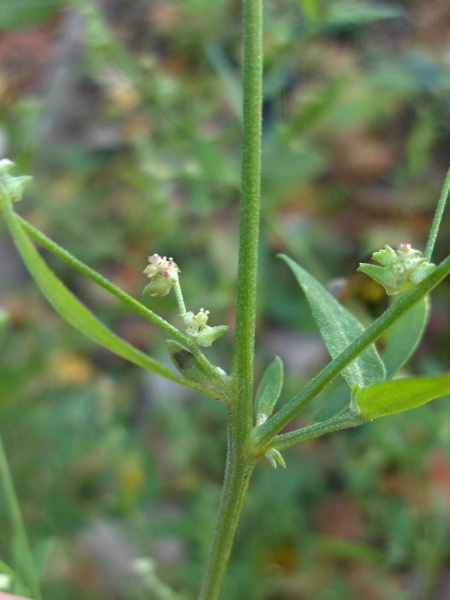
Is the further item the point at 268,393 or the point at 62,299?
the point at 268,393

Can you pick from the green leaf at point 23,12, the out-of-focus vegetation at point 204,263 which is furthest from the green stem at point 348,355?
the green leaf at point 23,12

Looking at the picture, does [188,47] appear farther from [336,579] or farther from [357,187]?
[336,579]

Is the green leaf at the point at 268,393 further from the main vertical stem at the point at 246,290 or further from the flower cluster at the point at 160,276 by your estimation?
the flower cluster at the point at 160,276

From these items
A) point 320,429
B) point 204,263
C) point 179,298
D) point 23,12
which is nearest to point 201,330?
point 179,298

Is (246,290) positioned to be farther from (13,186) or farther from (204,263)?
(204,263)

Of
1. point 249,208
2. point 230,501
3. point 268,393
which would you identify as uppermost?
point 249,208

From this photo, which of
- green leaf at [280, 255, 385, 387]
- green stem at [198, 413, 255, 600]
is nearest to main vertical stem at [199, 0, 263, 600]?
green stem at [198, 413, 255, 600]

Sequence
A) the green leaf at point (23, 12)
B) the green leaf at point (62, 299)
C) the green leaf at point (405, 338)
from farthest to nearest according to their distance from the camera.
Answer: the green leaf at point (23, 12)
the green leaf at point (405, 338)
the green leaf at point (62, 299)

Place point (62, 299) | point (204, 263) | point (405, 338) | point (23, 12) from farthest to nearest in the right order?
1. point (204, 263)
2. point (23, 12)
3. point (405, 338)
4. point (62, 299)
